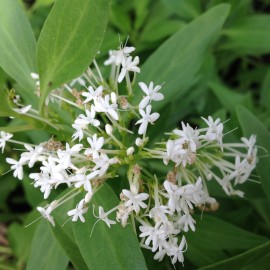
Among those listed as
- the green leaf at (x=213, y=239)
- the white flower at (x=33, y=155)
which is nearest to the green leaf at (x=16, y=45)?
the white flower at (x=33, y=155)

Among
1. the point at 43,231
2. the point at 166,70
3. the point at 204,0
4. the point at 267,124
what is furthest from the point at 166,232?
the point at 204,0

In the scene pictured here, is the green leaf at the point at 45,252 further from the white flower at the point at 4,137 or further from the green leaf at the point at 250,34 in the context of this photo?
the green leaf at the point at 250,34

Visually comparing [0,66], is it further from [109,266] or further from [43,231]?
[109,266]

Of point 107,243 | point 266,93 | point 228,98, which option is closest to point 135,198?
point 107,243

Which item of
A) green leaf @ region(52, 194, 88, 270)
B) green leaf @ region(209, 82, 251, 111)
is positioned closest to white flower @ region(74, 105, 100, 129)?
green leaf @ region(52, 194, 88, 270)

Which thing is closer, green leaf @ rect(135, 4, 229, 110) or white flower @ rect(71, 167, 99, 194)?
white flower @ rect(71, 167, 99, 194)

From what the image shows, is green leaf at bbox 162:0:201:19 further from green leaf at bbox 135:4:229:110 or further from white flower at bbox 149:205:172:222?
white flower at bbox 149:205:172:222
